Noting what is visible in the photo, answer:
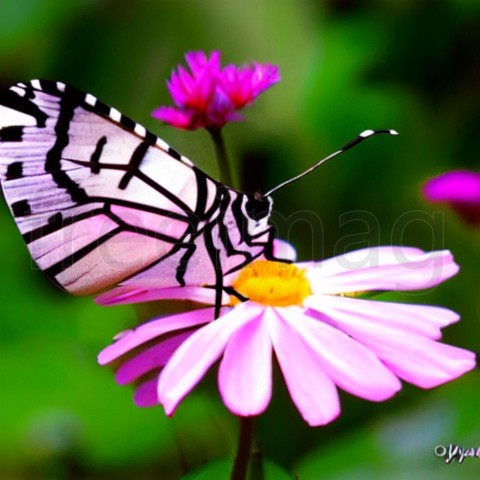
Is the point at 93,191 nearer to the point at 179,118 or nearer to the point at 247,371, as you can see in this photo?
the point at 179,118

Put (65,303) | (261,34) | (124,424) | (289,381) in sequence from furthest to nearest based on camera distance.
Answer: (261,34), (65,303), (124,424), (289,381)

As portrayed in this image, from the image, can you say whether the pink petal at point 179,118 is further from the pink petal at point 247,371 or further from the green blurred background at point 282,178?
the pink petal at point 247,371

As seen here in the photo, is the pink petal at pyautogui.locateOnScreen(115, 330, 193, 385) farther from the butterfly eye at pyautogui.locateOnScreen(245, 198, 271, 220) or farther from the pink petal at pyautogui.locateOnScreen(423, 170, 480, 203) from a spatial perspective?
the pink petal at pyautogui.locateOnScreen(423, 170, 480, 203)

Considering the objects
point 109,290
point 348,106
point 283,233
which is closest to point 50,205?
point 109,290

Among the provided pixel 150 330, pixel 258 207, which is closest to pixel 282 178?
pixel 258 207

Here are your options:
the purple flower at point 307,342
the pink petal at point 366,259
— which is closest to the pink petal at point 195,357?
the purple flower at point 307,342

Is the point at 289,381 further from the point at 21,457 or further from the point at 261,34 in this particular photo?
the point at 261,34

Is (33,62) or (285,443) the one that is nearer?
(285,443)
